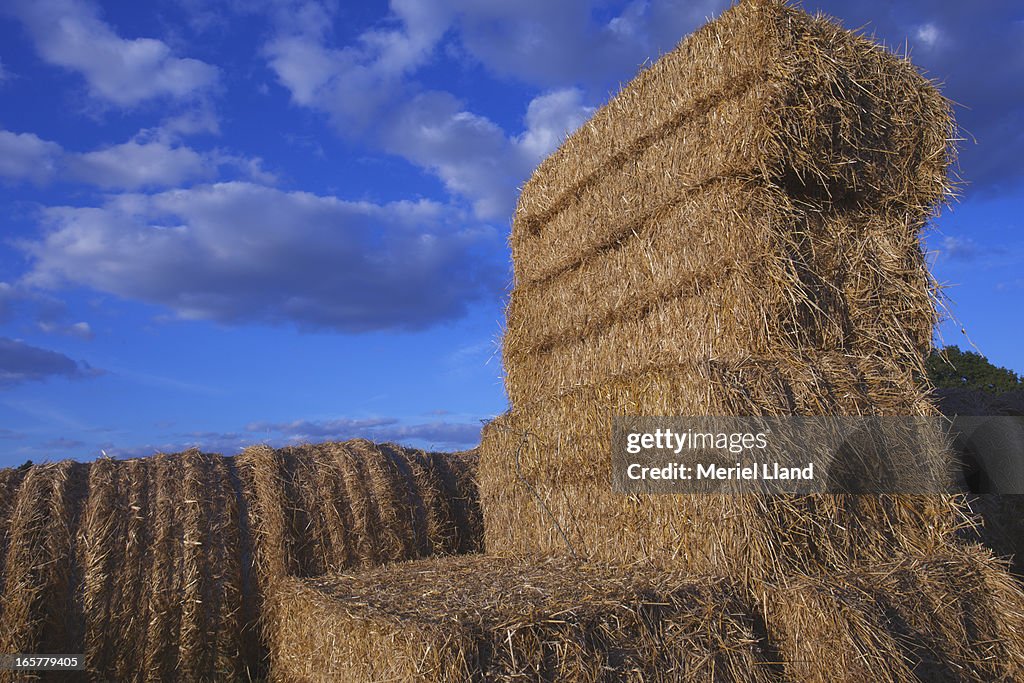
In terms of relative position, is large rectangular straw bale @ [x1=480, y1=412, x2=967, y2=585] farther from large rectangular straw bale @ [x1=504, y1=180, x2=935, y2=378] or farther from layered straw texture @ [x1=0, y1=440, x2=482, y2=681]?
layered straw texture @ [x1=0, y1=440, x2=482, y2=681]

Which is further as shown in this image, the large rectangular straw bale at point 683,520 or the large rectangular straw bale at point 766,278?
the large rectangular straw bale at point 766,278

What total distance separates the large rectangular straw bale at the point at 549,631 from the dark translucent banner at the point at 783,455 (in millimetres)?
461

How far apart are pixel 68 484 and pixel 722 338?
13.7ft

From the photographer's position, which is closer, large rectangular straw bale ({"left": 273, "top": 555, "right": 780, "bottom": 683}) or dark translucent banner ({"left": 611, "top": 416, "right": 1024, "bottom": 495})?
large rectangular straw bale ({"left": 273, "top": 555, "right": 780, "bottom": 683})

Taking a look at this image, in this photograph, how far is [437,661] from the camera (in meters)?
2.71

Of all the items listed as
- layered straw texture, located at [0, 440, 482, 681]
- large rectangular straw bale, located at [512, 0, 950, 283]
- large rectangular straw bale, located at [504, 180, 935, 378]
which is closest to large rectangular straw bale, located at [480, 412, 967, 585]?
large rectangular straw bale, located at [504, 180, 935, 378]

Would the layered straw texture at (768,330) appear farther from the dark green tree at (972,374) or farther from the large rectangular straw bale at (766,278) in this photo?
the dark green tree at (972,374)

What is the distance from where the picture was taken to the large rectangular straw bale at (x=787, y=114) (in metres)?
4.42

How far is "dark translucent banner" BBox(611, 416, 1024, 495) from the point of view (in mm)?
3494

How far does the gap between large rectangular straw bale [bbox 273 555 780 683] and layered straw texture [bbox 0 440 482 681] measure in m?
1.31

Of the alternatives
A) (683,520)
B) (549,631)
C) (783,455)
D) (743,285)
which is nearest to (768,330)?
(743,285)

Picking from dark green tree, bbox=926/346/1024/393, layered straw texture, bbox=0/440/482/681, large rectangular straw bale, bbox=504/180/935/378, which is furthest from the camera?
dark green tree, bbox=926/346/1024/393

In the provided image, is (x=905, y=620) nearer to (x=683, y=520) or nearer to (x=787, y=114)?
(x=683, y=520)

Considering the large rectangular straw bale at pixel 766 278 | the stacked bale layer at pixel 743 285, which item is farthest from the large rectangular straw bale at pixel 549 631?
the large rectangular straw bale at pixel 766 278
